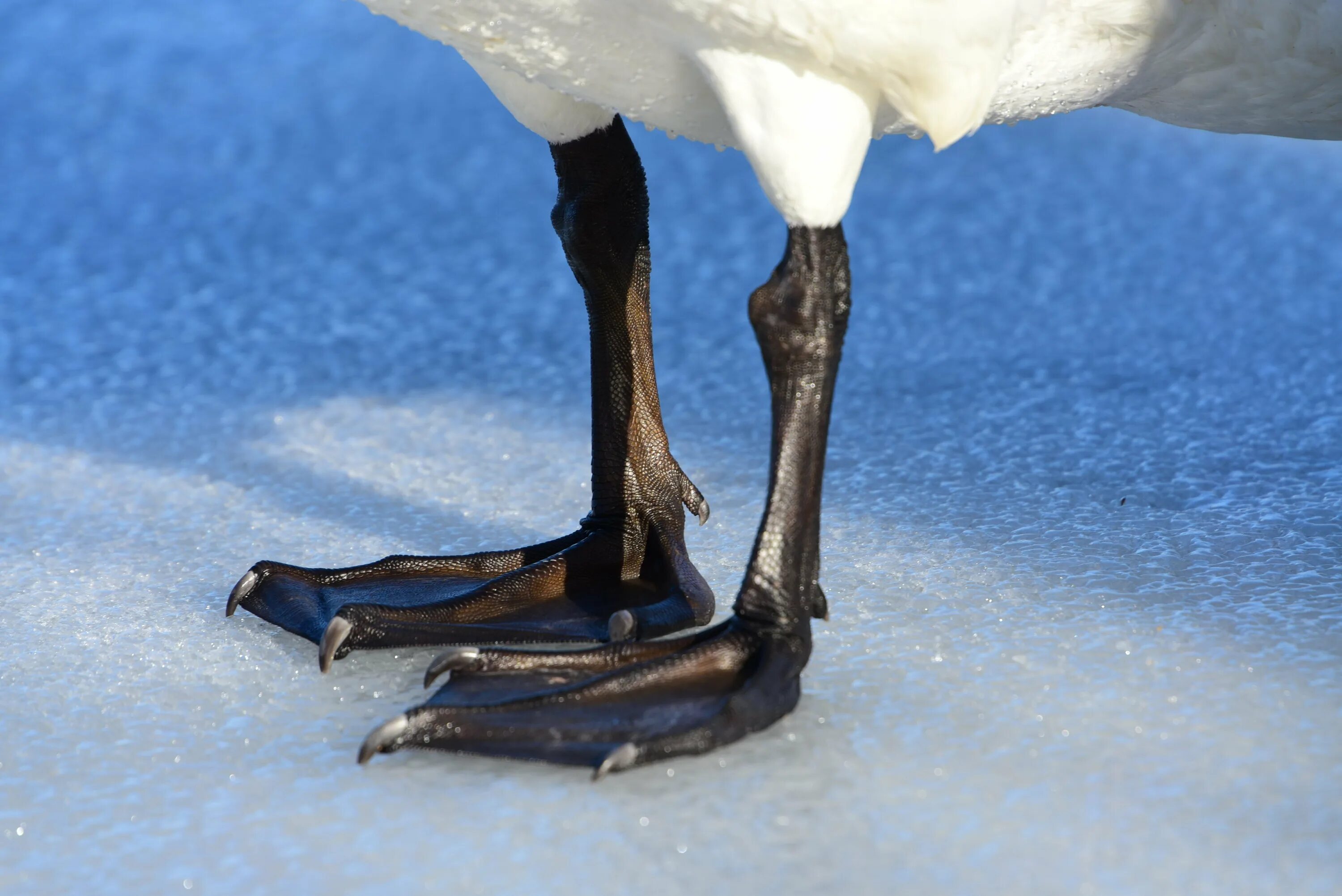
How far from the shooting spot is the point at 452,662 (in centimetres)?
111

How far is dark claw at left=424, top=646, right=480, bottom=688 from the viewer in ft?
3.62

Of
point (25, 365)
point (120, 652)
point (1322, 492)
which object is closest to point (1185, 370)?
point (1322, 492)

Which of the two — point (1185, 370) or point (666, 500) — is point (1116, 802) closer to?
point (666, 500)

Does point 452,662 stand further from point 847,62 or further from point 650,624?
point 847,62

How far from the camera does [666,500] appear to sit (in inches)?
52.2

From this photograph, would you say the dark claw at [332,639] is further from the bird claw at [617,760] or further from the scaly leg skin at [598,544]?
the bird claw at [617,760]

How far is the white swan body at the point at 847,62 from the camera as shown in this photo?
0.99m

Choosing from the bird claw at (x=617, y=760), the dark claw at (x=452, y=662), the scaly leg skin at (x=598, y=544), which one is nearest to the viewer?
the bird claw at (x=617, y=760)

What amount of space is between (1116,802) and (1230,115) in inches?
24.4

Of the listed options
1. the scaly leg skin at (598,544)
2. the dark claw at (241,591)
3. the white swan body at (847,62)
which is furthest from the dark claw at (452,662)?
the white swan body at (847,62)

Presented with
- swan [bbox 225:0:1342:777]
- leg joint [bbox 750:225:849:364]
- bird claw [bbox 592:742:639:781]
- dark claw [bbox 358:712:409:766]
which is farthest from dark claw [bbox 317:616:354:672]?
leg joint [bbox 750:225:849:364]

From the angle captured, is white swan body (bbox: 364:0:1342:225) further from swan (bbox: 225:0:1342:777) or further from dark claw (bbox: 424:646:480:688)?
dark claw (bbox: 424:646:480:688)

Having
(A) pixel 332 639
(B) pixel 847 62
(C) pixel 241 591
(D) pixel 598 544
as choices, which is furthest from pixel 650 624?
(B) pixel 847 62

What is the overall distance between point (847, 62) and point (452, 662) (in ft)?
1.58
